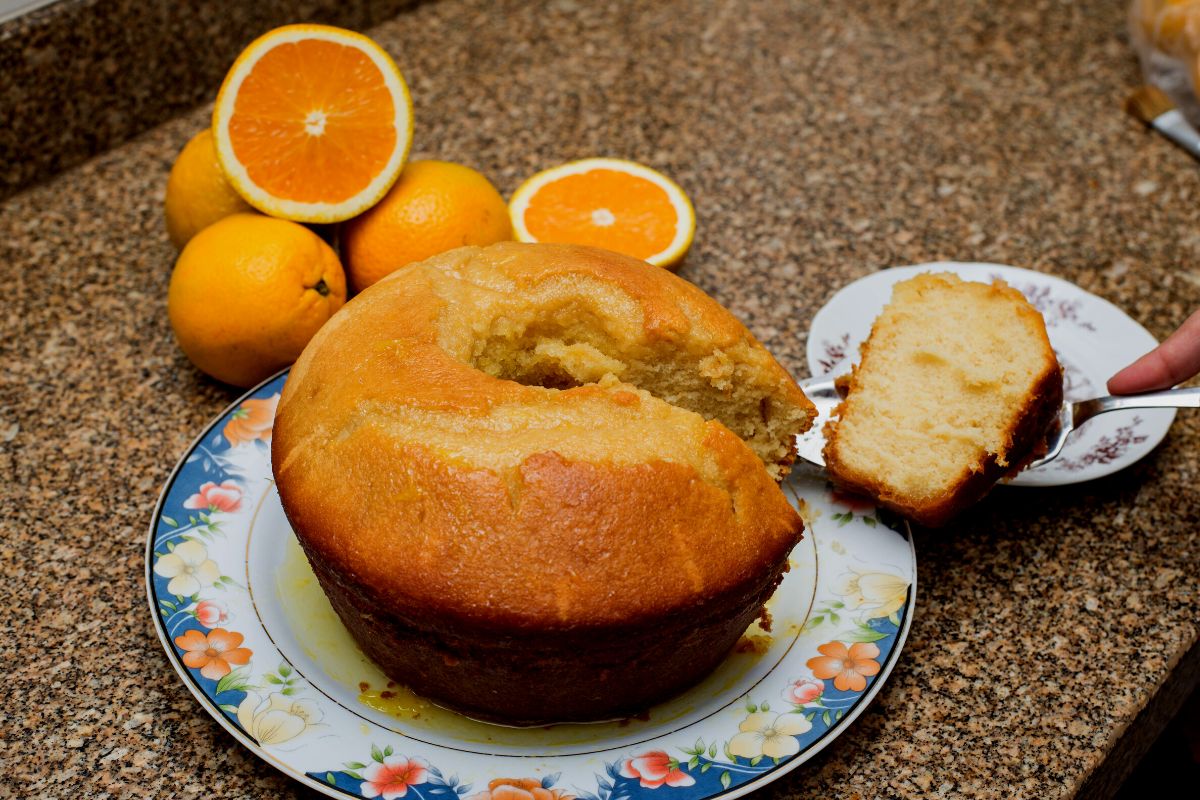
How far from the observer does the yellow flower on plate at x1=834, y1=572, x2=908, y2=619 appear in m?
1.34

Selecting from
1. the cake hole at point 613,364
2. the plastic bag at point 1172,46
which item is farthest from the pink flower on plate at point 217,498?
the plastic bag at point 1172,46

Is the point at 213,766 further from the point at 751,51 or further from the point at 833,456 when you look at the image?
the point at 751,51

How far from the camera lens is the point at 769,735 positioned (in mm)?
1193

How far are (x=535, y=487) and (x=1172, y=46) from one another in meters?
2.04

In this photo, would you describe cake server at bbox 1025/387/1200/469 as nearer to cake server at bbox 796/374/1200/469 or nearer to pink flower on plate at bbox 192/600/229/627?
cake server at bbox 796/374/1200/469

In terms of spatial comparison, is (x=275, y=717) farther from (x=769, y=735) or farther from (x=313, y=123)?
(x=313, y=123)

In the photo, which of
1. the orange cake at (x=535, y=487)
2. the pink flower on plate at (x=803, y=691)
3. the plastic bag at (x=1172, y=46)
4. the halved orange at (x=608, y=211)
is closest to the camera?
the orange cake at (x=535, y=487)

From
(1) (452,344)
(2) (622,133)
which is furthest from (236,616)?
(2) (622,133)

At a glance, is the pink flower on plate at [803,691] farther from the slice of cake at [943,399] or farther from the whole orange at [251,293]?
the whole orange at [251,293]

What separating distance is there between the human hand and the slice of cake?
0.10m

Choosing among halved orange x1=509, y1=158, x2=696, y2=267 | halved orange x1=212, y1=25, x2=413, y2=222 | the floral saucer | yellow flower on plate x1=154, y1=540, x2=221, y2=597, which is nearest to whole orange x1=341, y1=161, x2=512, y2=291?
halved orange x1=212, y1=25, x2=413, y2=222

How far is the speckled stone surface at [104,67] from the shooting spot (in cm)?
193

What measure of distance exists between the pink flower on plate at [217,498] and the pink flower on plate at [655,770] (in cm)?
64

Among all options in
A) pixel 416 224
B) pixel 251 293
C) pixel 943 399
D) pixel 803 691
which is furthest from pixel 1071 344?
pixel 251 293
